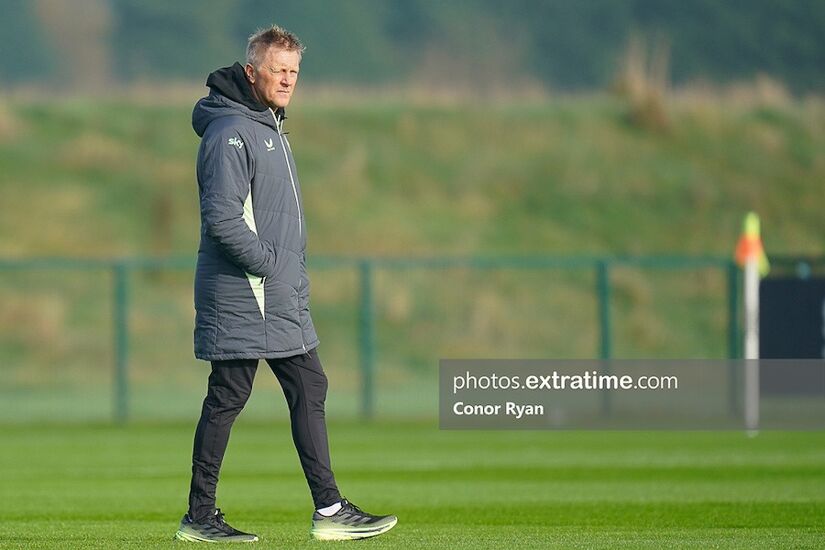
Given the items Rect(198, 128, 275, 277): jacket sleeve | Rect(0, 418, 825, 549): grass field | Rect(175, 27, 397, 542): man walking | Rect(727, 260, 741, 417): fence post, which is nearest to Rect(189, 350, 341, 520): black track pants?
Rect(175, 27, 397, 542): man walking

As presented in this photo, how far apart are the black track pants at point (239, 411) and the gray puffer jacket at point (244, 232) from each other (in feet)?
0.44

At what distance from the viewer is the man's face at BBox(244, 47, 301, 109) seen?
846 cm

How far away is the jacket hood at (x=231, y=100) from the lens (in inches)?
336

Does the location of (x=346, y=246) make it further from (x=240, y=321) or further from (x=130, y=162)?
(x=240, y=321)

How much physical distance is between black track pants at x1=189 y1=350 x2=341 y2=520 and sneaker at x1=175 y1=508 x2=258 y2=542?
39mm

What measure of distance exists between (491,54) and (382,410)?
187 feet

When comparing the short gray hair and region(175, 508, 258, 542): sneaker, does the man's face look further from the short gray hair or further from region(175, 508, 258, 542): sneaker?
region(175, 508, 258, 542): sneaker

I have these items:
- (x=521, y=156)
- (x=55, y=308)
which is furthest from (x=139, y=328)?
(x=521, y=156)

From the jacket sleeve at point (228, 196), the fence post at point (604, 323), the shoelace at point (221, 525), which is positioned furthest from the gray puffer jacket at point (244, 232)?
the fence post at point (604, 323)

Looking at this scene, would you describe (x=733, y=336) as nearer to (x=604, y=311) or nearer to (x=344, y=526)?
(x=604, y=311)

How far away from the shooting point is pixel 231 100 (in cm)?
857

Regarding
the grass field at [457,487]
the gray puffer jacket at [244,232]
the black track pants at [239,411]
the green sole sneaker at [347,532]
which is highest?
the gray puffer jacket at [244,232]

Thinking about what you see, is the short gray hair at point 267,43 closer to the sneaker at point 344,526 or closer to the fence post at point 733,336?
the sneaker at point 344,526

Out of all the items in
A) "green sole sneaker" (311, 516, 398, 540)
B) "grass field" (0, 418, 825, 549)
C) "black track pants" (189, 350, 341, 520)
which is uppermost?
"black track pants" (189, 350, 341, 520)
